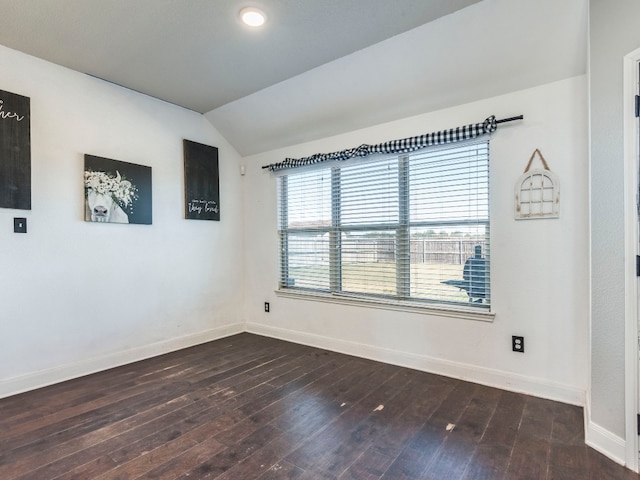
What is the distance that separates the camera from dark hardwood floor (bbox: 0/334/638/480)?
67.3 inches

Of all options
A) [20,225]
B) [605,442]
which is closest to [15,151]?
[20,225]

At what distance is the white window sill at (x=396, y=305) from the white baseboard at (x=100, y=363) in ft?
3.29

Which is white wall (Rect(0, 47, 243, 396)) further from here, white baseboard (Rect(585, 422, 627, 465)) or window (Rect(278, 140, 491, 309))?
white baseboard (Rect(585, 422, 627, 465))

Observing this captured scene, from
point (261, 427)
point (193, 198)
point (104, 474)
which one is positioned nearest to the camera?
point (104, 474)

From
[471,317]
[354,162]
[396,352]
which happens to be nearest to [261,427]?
[396,352]

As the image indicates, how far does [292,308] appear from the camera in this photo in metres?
3.96

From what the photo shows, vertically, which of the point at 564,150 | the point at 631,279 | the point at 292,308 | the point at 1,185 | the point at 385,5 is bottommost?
the point at 292,308

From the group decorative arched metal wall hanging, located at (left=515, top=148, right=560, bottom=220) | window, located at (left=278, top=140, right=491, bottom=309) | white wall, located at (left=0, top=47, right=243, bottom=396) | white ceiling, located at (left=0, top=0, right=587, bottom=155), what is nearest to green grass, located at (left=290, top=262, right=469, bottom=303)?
window, located at (left=278, top=140, right=491, bottom=309)

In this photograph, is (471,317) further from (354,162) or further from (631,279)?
(354,162)

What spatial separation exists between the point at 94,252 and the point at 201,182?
1327mm

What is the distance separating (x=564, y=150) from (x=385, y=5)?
1.57 m

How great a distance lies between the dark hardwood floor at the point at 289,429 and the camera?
67.3 inches

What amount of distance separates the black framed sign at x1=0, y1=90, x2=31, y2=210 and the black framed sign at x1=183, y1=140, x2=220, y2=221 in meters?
1.36

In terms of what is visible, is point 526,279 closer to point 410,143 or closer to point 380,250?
point 380,250
